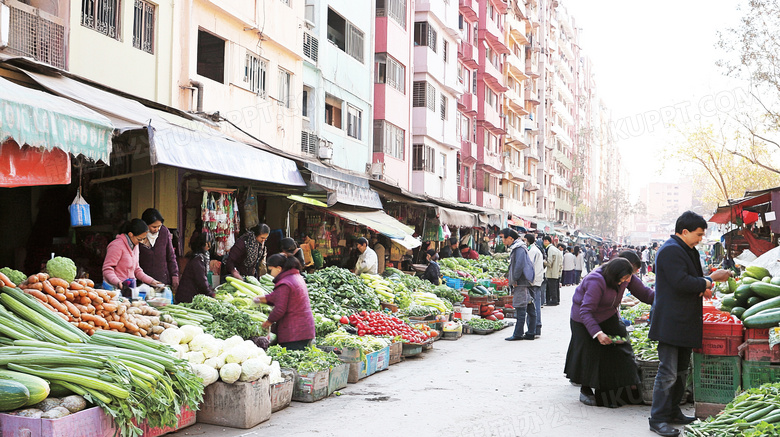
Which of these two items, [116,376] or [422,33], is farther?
[422,33]

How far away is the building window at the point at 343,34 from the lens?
74.4 ft

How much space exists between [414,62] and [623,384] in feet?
80.4

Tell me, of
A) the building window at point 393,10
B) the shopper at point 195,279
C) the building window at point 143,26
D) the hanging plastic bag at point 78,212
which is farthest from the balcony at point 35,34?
the building window at point 393,10

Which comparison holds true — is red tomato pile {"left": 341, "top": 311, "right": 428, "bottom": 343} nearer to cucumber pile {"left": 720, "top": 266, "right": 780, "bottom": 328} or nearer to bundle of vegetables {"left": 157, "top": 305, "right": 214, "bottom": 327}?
bundle of vegetables {"left": 157, "top": 305, "right": 214, "bottom": 327}

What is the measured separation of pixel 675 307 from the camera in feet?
20.6

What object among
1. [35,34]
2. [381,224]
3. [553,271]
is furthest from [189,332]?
[553,271]

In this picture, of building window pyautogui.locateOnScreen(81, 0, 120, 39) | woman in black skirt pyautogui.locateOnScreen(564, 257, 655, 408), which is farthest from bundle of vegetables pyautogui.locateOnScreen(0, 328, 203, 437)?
building window pyautogui.locateOnScreen(81, 0, 120, 39)

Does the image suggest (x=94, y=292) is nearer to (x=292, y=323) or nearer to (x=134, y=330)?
(x=134, y=330)

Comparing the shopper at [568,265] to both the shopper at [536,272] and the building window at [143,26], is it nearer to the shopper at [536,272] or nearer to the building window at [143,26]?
the shopper at [536,272]

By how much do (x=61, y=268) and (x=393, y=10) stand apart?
73.2 ft

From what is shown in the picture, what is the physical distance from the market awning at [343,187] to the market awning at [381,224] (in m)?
0.33

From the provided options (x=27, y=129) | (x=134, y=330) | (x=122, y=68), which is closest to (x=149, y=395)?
(x=134, y=330)

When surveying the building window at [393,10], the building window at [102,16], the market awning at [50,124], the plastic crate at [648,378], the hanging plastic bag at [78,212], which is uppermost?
the building window at [393,10]

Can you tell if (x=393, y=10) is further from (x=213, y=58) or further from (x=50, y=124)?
(x=50, y=124)
